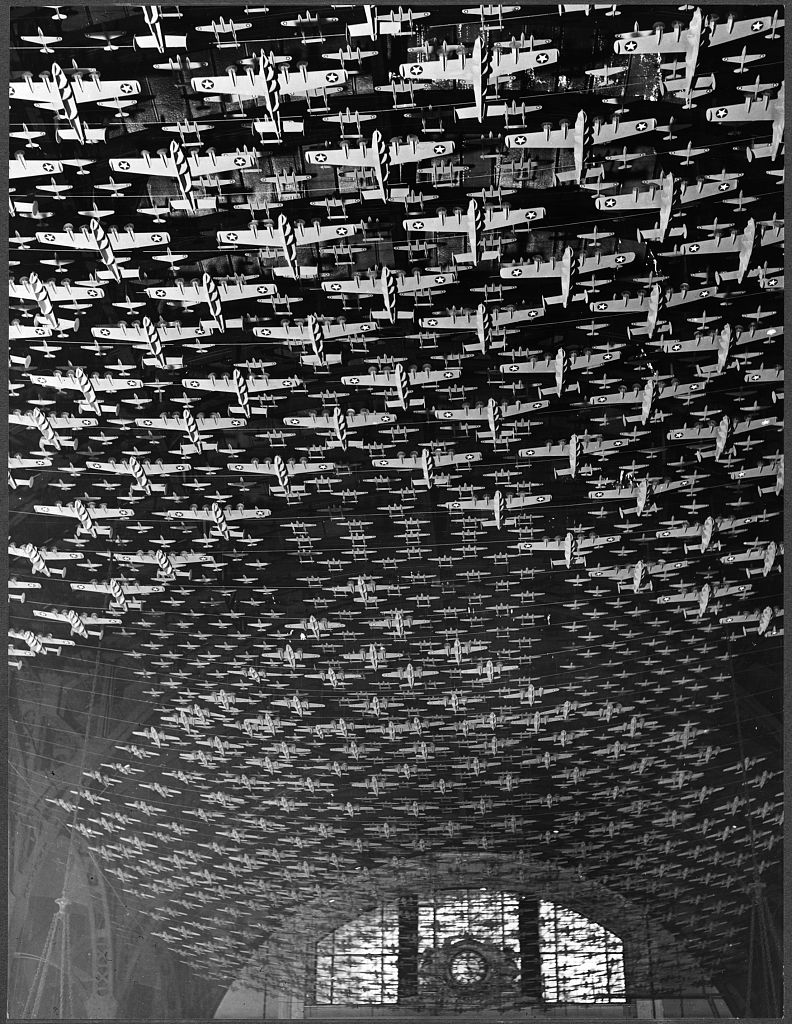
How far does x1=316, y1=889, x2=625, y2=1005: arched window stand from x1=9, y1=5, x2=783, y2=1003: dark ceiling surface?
151 mm

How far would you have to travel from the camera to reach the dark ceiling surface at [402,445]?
221cm

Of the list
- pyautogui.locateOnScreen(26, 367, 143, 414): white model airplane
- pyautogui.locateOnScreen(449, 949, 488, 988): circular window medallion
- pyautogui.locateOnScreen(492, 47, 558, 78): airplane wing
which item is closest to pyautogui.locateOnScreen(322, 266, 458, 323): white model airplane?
pyautogui.locateOnScreen(492, 47, 558, 78): airplane wing

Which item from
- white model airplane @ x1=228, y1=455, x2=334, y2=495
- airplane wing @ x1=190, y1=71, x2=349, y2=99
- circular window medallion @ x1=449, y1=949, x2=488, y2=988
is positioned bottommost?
circular window medallion @ x1=449, y1=949, x2=488, y2=988

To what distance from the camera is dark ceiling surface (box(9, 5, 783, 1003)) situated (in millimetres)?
2215

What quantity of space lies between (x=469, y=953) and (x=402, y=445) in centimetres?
139

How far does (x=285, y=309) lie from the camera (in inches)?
92.8

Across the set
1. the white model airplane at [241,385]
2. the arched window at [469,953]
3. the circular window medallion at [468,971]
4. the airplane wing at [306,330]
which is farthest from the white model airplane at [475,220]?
the circular window medallion at [468,971]

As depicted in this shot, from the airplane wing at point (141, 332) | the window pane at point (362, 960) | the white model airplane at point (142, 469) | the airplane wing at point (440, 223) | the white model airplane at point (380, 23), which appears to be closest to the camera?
the white model airplane at point (380, 23)

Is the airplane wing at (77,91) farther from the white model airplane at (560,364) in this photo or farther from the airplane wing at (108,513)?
the white model airplane at (560,364)

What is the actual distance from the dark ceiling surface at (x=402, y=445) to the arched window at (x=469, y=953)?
0.49ft

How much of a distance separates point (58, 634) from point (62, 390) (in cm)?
65

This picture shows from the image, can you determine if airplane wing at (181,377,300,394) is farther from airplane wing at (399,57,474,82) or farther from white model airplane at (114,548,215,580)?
airplane wing at (399,57,474,82)

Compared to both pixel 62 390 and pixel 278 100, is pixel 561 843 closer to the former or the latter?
pixel 62 390

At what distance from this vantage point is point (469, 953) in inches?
105
